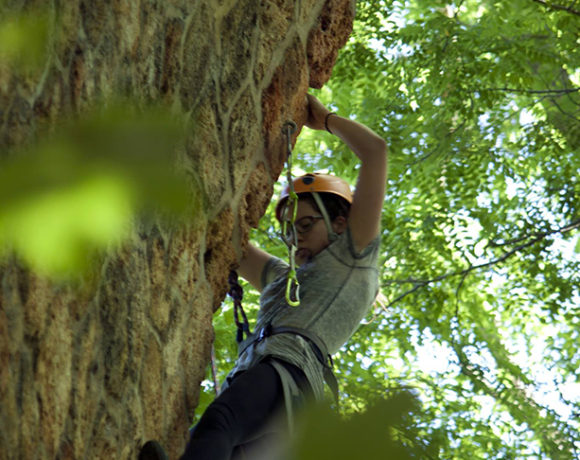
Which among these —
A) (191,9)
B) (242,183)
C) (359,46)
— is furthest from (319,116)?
(359,46)

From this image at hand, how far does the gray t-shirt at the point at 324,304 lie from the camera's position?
8.38 feet

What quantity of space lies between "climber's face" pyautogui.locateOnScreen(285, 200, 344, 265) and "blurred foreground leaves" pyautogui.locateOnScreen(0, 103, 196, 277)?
2.50 meters

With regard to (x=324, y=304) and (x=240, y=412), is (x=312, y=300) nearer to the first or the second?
(x=324, y=304)

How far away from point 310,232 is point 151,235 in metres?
1.99

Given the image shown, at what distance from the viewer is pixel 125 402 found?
162cm

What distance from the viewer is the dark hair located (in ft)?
10.1

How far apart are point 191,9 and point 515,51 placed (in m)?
6.19

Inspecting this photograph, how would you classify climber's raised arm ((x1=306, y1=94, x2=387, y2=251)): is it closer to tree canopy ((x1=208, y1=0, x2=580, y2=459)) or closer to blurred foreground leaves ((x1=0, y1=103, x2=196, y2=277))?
blurred foreground leaves ((x1=0, y1=103, x2=196, y2=277))

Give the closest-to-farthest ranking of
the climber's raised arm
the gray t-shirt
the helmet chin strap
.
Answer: the gray t-shirt < the climber's raised arm < the helmet chin strap

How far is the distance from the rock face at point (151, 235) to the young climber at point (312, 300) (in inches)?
9.9

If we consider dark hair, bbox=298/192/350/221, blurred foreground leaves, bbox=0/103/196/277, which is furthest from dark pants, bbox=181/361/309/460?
blurred foreground leaves, bbox=0/103/196/277

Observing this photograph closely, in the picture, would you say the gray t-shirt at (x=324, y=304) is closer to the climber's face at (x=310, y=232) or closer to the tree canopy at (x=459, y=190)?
the climber's face at (x=310, y=232)

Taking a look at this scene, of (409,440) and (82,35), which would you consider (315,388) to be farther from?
(409,440)

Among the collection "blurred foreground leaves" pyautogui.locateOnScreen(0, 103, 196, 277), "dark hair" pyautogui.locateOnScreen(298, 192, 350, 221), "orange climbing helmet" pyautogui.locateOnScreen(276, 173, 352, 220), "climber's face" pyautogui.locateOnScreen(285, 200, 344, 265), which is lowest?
"blurred foreground leaves" pyautogui.locateOnScreen(0, 103, 196, 277)
